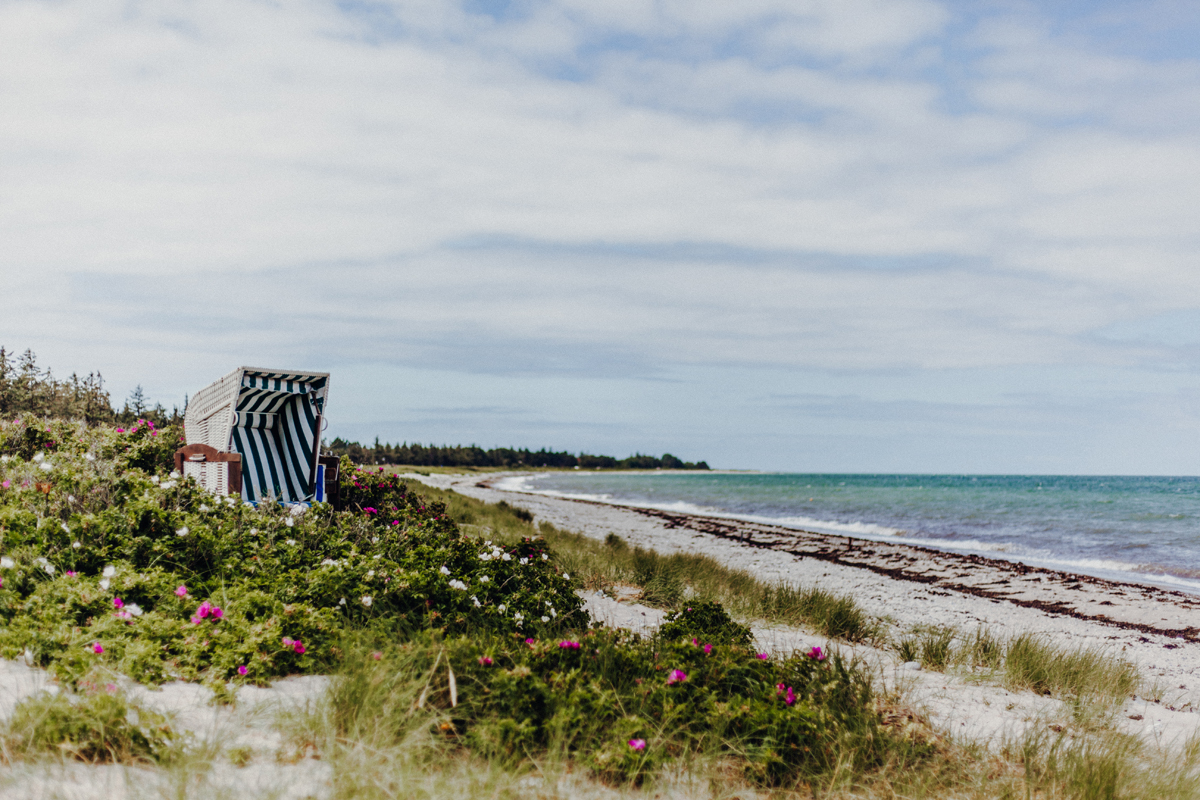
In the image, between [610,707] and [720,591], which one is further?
[720,591]

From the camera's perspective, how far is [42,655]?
446cm

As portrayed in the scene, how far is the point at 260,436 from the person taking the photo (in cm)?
1265

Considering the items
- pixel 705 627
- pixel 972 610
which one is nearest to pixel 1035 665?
pixel 705 627

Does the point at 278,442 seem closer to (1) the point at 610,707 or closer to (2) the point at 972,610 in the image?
(1) the point at 610,707

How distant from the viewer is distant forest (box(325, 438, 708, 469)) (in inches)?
3654

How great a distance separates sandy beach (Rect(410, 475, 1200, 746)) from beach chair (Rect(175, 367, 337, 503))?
5692 millimetres

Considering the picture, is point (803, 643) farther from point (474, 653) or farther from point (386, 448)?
point (386, 448)

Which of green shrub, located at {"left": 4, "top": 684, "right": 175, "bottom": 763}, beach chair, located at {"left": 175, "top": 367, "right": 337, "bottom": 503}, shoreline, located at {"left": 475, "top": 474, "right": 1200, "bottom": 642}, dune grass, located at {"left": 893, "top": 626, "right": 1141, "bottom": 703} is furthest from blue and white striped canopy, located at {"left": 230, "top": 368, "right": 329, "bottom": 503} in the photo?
shoreline, located at {"left": 475, "top": 474, "right": 1200, "bottom": 642}

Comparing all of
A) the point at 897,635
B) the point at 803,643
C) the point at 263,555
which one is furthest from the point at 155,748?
the point at 897,635

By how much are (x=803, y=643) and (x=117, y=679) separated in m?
6.14

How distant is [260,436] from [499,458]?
112m

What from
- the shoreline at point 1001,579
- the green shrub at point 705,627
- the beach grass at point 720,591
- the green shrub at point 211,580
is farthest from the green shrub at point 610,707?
the shoreline at point 1001,579

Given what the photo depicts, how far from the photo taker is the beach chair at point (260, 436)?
1073 centimetres

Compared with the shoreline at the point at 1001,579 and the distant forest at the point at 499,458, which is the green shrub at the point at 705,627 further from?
the distant forest at the point at 499,458
